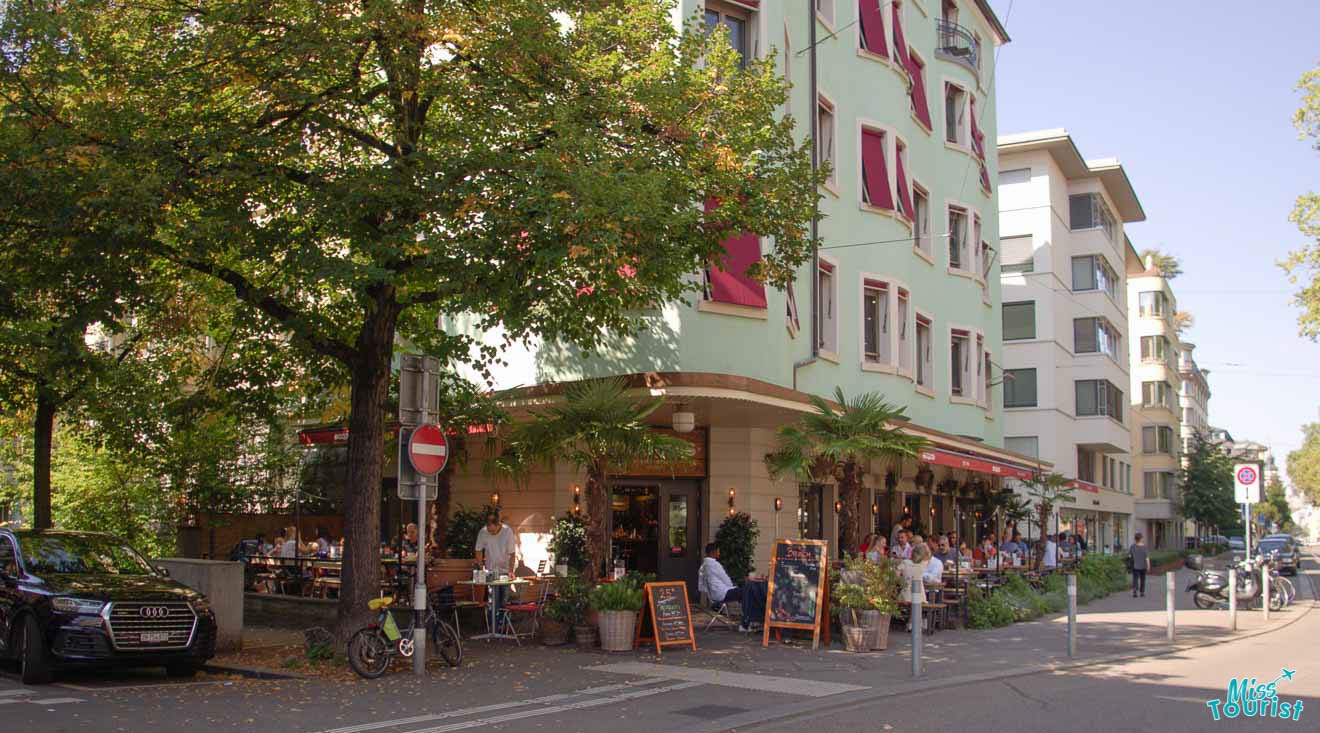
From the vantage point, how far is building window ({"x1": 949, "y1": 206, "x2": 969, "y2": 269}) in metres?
31.5

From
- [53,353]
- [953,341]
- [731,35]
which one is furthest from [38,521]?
[953,341]

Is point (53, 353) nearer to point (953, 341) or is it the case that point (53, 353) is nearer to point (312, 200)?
point (312, 200)

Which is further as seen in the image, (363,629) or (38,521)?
(38,521)

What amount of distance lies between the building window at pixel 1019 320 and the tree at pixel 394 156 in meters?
35.3

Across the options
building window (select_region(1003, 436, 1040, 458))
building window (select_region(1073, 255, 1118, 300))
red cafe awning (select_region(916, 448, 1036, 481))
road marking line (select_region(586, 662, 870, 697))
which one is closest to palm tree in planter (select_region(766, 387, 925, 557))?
red cafe awning (select_region(916, 448, 1036, 481))

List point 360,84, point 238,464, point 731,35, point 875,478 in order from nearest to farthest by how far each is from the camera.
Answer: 1. point 360,84
2. point 731,35
3. point 238,464
4. point 875,478

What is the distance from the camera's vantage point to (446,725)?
10211 mm

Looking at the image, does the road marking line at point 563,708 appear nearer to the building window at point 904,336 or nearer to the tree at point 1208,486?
the building window at point 904,336

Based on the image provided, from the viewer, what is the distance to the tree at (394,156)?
13.0 m

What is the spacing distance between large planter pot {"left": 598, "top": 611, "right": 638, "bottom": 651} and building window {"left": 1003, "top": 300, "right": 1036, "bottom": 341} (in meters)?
Answer: 36.6

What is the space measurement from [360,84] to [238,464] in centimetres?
1472

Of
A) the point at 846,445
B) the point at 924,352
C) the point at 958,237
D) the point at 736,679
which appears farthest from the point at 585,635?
the point at 958,237

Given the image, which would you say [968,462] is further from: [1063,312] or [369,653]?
[1063,312]

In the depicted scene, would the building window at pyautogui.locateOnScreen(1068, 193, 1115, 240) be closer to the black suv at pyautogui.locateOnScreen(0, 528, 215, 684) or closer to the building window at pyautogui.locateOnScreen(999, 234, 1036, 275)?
the building window at pyautogui.locateOnScreen(999, 234, 1036, 275)
